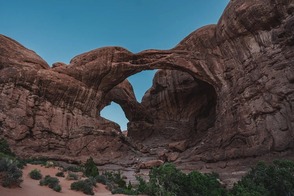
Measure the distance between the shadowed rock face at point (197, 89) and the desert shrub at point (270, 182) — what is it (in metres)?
5.60

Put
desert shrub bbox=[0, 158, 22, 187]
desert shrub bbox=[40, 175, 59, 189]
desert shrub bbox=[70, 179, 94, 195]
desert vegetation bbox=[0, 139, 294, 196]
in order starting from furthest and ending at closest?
desert shrub bbox=[70, 179, 94, 195]
desert shrub bbox=[40, 175, 59, 189]
desert vegetation bbox=[0, 139, 294, 196]
desert shrub bbox=[0, 158, 22, 187]

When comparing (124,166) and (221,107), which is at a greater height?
(221,107)

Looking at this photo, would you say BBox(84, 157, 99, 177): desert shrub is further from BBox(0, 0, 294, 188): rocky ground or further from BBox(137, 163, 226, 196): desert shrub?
BBox(137, 163, 226, 196): desert shrub

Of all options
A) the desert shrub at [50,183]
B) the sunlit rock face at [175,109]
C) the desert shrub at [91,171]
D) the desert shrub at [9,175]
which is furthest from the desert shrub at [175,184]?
the sunlit rock face at [175,109]

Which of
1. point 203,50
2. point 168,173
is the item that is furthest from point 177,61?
point 168,173

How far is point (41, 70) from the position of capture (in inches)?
1448

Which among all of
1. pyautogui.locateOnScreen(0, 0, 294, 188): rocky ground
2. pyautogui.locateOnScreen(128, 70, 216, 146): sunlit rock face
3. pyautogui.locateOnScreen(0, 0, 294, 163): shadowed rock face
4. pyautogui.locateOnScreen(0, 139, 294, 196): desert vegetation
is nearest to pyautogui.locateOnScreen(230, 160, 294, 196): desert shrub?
pyautogui.locateOnScreen(0, 139, 294, 196): desert vegetation

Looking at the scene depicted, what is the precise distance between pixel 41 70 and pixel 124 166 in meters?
17.7

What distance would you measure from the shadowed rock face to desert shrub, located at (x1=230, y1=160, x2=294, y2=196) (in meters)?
5.60

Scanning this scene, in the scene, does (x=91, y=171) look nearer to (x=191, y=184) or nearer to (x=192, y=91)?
(x=191, y=184)

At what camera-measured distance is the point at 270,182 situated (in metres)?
17.5

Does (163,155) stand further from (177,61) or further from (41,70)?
(41,70)

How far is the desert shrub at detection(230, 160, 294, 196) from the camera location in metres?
16.1

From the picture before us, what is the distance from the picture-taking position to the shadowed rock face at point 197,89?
25.8 metres
